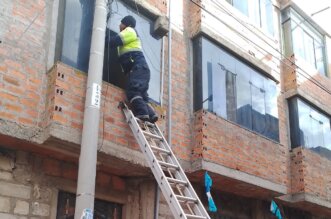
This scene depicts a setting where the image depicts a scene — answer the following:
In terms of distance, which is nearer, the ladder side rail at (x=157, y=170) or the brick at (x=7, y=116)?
the ladder side rail at (x=157, y=170)

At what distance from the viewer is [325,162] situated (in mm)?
11742

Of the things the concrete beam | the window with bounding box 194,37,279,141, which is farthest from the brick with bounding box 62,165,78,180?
the window with bounding box 194,37,279,141

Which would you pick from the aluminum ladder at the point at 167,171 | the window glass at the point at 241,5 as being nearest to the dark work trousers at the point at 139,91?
the aluminum ladder at the point at 167,171

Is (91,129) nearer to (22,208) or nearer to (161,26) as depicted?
(22,208)

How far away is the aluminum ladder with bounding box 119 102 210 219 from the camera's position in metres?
5.62

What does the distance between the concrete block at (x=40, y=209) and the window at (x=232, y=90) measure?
3.59 meters

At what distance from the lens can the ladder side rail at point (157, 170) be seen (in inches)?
216

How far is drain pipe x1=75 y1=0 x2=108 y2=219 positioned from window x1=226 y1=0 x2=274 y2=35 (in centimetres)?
593

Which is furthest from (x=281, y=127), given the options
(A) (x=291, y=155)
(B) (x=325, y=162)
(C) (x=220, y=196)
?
(C) (x=220, y=196)

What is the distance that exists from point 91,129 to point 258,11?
26.3 feet

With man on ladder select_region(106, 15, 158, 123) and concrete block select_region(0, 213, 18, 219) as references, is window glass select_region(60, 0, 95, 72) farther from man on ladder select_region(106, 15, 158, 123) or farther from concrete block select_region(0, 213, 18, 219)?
concrete block select_region(0, 213, 18, 219)

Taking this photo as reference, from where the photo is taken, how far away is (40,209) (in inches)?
250

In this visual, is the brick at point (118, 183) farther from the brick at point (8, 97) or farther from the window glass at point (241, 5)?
the window glass at point (241, 5)

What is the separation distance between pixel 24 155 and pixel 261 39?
22.7 feet
